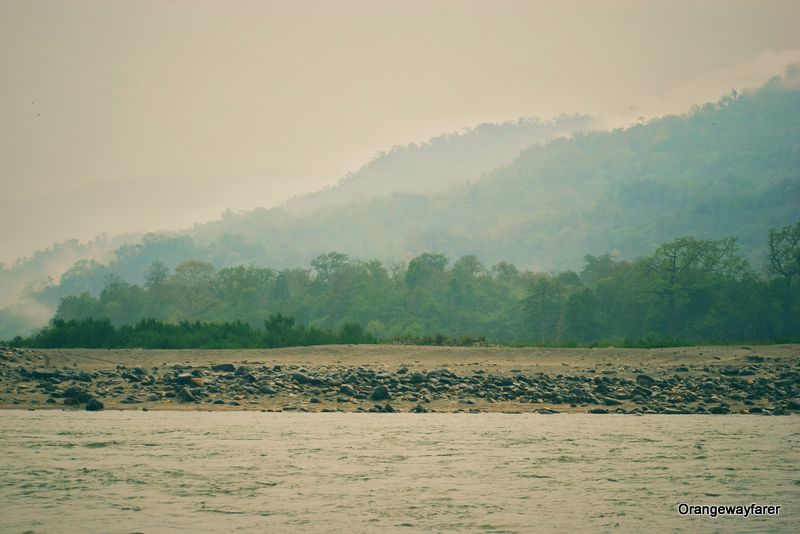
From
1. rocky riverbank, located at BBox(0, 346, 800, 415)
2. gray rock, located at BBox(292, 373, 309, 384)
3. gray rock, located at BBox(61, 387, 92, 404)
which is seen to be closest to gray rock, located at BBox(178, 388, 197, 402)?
rocky riverbank, located at BBox(0, 346, 800, 415)

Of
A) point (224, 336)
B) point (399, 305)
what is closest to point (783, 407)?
point (224, 336)

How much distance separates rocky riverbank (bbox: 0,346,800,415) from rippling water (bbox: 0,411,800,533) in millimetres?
3535

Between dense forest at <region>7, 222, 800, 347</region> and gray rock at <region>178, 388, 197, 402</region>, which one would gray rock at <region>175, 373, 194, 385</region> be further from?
dense forest at <region>7, 222, 800, 347</region>

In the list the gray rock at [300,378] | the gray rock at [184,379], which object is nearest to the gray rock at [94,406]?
the gray rock at [184,379]

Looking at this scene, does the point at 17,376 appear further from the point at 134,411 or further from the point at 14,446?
the point at 14,446

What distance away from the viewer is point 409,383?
93.4 feet

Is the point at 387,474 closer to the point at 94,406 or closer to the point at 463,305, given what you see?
the point at 94,406

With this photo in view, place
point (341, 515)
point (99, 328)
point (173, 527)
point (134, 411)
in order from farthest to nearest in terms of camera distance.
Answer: point (99, 328)
point (134, 411)
point (341, 515)
point (173, 527)

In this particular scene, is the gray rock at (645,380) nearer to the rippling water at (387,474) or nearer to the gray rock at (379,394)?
the rippling water at (387,474)

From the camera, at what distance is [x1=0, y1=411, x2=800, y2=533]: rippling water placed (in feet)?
34.5

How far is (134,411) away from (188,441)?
7.04 m

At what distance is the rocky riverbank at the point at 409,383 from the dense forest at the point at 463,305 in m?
7.07

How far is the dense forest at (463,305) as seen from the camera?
4469 cm

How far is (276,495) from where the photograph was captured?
1196 centimetres
